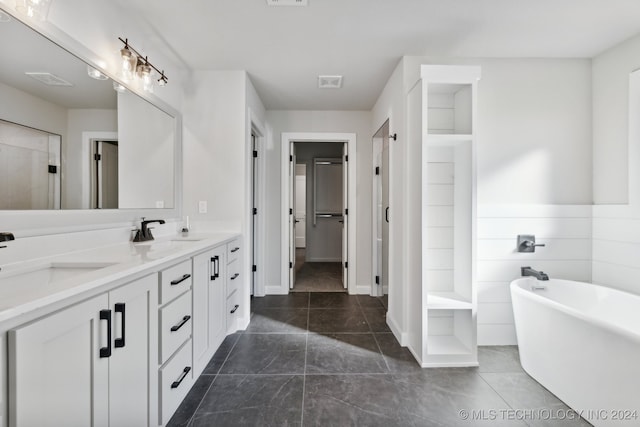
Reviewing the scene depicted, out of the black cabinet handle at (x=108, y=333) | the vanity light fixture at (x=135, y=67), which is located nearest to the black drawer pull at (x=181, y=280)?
the black cabinet handle at (x=108, y=333)

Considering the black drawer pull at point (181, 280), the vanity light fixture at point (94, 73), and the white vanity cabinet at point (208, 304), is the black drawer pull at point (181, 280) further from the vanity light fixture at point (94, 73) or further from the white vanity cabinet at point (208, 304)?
the vanity light fixture at point (94, 73)

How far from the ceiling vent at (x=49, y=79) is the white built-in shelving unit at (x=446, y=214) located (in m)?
2.17

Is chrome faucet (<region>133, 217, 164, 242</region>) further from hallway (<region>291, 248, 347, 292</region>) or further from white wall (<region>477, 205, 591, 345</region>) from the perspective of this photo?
white wall (<region>477, 205, 591, 345</region>)

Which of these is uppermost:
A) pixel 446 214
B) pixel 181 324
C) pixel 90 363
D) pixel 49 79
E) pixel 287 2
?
pixel 287 2

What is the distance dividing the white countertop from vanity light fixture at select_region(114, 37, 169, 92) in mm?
1201

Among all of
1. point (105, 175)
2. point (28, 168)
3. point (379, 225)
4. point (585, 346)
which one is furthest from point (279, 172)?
point (585, 346)

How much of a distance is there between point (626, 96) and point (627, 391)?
2149mm

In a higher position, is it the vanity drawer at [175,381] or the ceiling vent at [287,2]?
the ceiling vent at [287,2]

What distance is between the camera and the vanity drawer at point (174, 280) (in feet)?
4.55

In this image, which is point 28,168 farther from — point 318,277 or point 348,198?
point 318,277

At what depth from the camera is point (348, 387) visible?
5.91ft

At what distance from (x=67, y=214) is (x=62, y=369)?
1003 mm

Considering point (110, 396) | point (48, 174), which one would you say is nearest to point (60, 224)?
point (48, 174)

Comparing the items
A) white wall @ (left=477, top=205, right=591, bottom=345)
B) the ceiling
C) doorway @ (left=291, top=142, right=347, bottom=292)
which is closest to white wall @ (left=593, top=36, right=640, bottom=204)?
the ceiling
